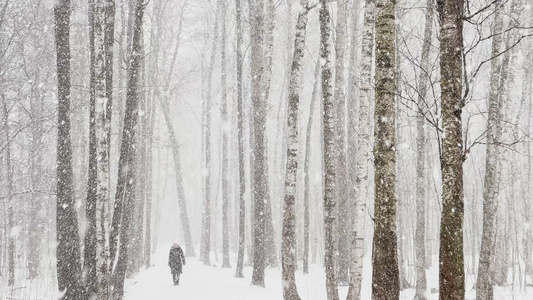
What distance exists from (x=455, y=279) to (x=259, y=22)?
13756mm

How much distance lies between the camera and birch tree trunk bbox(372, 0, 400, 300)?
19.2 feet

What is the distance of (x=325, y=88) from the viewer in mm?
10336

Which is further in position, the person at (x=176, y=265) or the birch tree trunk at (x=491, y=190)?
the person at (x=176, y=265)

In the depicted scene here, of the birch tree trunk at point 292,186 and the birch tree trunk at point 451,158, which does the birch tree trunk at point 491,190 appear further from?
the birch tree trunk at point 451,158

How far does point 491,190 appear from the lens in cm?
1013

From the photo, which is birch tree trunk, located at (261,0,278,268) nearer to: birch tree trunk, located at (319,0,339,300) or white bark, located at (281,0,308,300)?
white bark, located at (281,0,308,300)

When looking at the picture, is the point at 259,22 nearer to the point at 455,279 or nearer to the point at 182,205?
the point at 455,279

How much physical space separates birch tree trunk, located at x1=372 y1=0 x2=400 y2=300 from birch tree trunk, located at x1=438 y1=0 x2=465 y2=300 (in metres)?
0.63

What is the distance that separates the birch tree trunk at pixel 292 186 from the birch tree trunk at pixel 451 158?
5292 millimetres

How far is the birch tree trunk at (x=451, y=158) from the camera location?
17.7 feet

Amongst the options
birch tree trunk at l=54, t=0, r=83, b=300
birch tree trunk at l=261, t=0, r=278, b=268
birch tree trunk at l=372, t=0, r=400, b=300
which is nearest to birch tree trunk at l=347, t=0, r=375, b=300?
birch tree trunk at l=372, t=0, r=400, b=300

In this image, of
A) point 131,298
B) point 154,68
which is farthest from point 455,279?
point 154,68

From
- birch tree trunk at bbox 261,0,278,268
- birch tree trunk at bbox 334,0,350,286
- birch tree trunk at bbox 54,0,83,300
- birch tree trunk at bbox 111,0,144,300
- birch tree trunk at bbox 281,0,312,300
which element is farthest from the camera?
birch tree trunk at bbox 261,0,278,268

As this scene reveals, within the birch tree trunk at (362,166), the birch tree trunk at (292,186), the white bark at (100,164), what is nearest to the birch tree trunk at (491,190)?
the birch tree trunk at (362,166)
